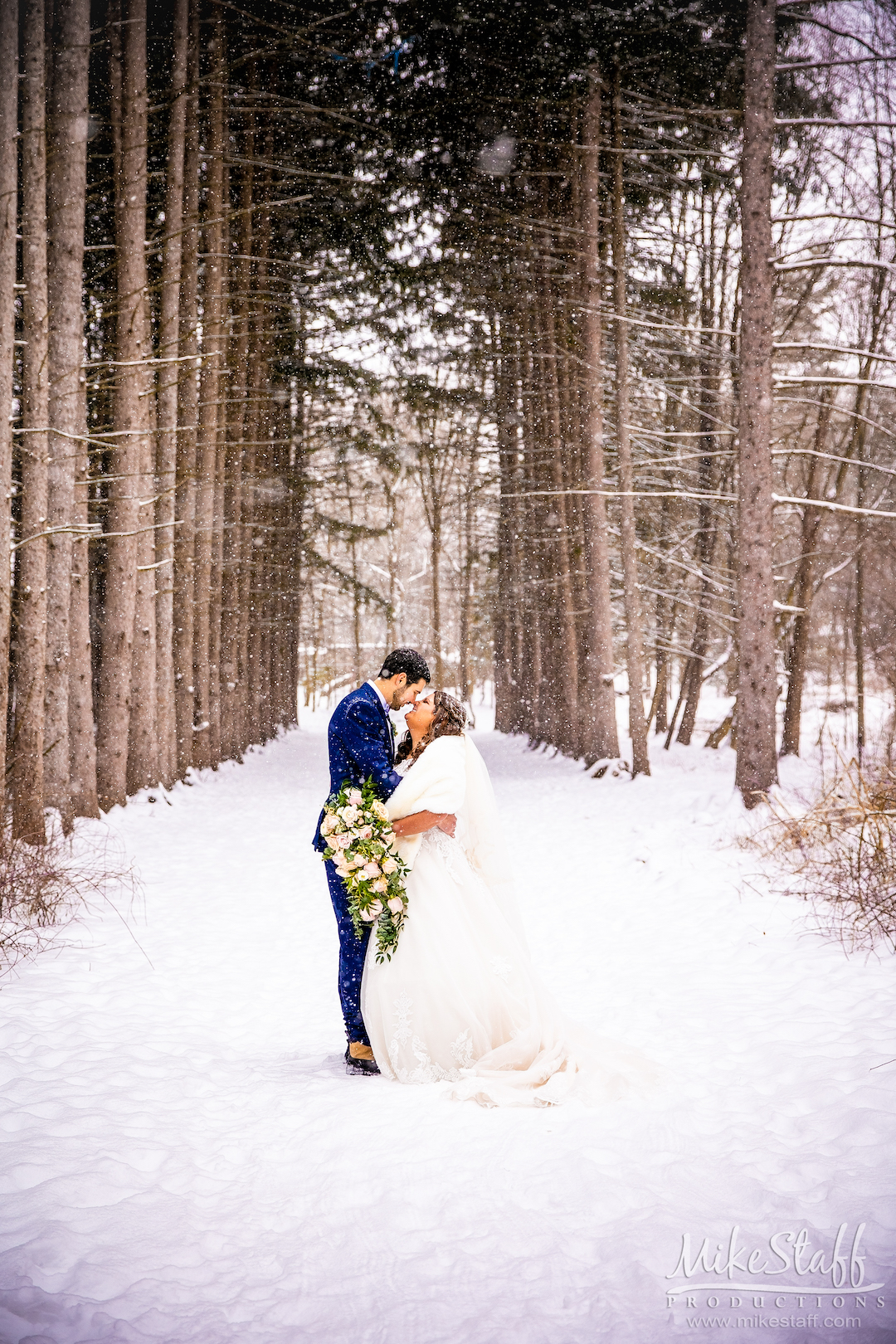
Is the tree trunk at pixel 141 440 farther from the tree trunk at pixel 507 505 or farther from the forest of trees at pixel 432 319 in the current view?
the tree trunk at pixel 507 505

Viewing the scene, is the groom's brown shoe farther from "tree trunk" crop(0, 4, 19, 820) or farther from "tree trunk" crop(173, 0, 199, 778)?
"tree trunk" crop(173, 0, 199, 778)

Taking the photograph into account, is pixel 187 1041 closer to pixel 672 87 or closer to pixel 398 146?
pixel 398 146

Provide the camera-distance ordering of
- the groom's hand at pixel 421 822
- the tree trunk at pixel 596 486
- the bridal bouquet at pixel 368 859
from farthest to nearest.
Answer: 1. the tree trunk at pixel 596 486
2. the groom's hand at pixel 421 822
3. the bridal bouquet at pixel 368 859

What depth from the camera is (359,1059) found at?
14.6 feet

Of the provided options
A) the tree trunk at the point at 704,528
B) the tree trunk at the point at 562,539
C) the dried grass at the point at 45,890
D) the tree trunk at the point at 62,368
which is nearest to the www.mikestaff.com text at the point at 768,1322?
the dried grass at the point at 45,890

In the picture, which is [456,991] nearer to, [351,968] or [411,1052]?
[411,1052]

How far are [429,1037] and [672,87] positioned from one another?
14.7 meters

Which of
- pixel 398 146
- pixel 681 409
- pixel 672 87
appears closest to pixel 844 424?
pixel 681 409

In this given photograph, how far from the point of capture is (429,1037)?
4.21 meters

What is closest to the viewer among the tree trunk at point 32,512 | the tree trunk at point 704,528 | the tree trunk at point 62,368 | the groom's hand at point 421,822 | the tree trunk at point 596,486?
the groom's hand at point 421,822

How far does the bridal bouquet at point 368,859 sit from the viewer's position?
4109mm

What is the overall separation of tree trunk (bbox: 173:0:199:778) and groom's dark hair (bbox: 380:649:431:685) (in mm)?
9697

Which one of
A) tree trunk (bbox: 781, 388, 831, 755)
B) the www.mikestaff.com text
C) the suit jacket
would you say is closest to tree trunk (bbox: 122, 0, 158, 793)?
the suit jacket

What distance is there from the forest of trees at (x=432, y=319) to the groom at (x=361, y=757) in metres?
3.35
